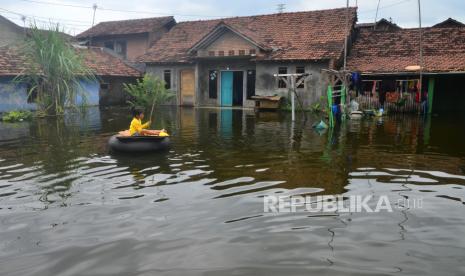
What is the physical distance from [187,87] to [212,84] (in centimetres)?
180

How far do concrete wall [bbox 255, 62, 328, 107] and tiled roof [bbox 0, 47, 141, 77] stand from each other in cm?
963

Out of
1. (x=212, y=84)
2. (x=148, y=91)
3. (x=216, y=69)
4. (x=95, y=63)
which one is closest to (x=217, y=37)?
(x=216, y=69)

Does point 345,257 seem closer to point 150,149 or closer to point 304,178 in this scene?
point 304,178

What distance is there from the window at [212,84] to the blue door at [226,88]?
0.44 metres

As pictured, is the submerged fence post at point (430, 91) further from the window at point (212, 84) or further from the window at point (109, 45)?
the window at point (109, 45)

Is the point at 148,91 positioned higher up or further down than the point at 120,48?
further down

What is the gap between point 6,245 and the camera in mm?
5062

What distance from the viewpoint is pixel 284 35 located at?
26.0 meters

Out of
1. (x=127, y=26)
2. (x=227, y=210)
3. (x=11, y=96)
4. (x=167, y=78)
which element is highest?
(x=127, y=26)

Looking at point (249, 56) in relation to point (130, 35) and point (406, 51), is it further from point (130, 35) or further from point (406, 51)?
point (130, 35)

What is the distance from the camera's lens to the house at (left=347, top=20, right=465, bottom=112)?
21141mm

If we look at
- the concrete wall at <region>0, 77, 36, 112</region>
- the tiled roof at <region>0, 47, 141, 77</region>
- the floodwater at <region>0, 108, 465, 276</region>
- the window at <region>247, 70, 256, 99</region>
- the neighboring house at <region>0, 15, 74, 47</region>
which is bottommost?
the floodwater at <region>0, 108, 465, 276</region>

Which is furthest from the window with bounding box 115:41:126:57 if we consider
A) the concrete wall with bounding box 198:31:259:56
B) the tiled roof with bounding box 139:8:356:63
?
the concrete wall with bounding box 198:31:259:56

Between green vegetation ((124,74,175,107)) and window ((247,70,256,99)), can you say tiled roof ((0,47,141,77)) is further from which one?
window ((247,70,256,99))
